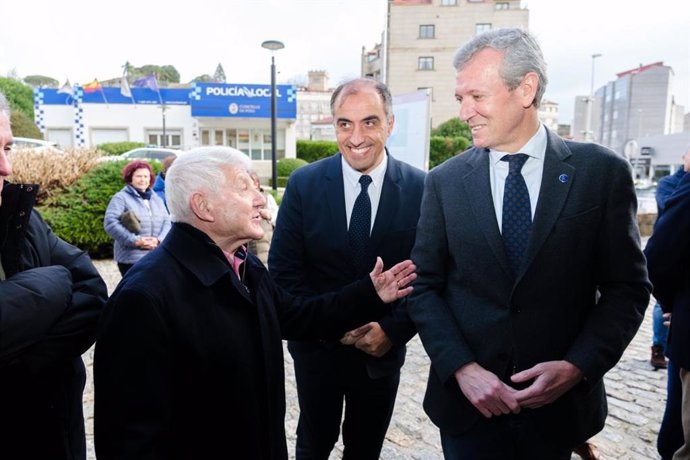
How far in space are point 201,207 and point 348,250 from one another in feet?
2.79

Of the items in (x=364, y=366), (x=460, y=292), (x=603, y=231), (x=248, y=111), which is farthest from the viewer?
(x=248, y=111)

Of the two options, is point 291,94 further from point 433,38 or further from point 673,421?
point 673,421

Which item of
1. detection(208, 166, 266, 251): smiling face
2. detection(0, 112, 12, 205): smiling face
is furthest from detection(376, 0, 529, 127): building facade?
detection(0, 112, 12, 205): smiling face

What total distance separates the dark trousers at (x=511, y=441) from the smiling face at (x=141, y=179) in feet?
16.0

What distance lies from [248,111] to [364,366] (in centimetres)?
3202

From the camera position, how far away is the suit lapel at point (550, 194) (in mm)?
1723

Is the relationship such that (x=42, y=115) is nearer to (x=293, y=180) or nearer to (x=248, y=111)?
(x=248, y=111)

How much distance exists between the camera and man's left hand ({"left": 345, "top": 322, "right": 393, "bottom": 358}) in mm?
2229

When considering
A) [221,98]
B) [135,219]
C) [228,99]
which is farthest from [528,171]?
[221,98]

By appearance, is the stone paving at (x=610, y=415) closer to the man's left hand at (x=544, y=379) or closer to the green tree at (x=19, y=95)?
the man's left hand at (x=544, y=379)

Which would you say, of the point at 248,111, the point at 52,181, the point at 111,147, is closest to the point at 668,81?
the point at 248,111

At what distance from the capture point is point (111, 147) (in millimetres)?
26094

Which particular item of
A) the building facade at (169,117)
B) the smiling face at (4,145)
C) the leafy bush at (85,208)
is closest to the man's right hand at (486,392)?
the smiling face at (4,145)

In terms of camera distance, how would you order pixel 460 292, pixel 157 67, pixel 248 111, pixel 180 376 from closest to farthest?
1. pixel 180 376
2. pixel 460 292
3. pixel 248 111
4. pixel 157 67
